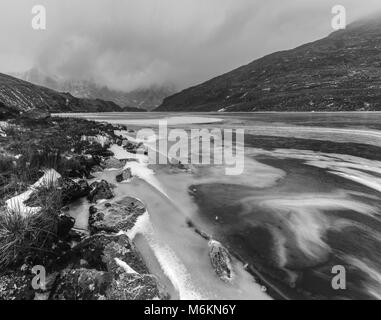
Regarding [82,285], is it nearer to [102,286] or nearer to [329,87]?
[102,286]

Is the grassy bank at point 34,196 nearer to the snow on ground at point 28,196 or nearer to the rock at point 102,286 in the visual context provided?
the snow on ground at point 28,196

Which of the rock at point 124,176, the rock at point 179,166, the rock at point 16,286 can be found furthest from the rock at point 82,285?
the rock at point 179,166

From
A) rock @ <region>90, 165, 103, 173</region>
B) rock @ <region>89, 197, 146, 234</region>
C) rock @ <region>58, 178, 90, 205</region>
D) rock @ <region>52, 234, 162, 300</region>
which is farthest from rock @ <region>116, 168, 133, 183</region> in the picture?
rock @ <region>52, 234, 162, 300</region>

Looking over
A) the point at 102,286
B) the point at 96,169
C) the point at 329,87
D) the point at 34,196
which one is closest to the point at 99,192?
the point at 34,196

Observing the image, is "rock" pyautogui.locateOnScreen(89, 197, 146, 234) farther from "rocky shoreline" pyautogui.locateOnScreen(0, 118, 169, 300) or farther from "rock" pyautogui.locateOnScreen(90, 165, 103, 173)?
"rock" pyautogui.locateOnScreen(90, 165, 103, 173)
